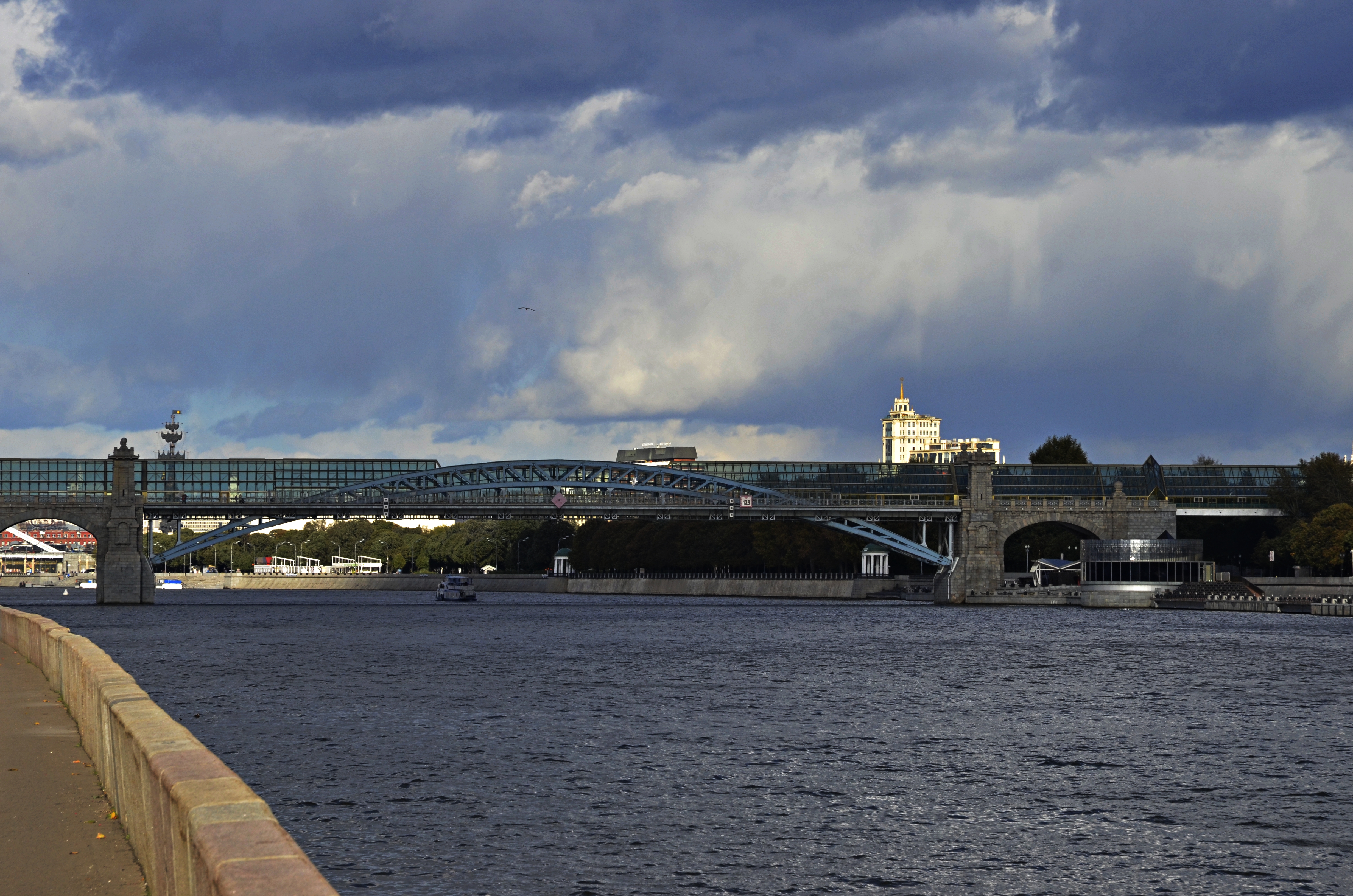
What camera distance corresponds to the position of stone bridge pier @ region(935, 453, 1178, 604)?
12350 cm

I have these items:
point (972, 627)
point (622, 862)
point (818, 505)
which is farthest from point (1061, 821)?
point (818, 505)

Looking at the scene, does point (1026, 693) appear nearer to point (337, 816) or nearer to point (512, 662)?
point (512, 662)

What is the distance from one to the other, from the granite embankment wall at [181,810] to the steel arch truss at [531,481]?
104 metres

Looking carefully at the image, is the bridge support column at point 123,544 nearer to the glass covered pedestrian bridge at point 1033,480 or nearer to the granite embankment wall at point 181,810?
the glass covered pedestrian bridge at point 1033,480

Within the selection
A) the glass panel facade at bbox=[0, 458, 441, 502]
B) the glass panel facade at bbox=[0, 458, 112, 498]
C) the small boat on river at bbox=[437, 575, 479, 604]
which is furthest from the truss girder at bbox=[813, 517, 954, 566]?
the glass panel facade at bbox=[0, 458, 112, 498]

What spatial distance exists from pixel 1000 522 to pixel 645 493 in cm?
2896

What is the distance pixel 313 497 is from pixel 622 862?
10623 cm

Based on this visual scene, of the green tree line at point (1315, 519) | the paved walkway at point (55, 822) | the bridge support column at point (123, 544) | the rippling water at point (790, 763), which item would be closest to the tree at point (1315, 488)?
the green tree line at point (1315, 519)

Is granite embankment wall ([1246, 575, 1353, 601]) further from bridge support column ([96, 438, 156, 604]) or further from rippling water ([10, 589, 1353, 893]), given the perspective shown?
bridge support column ([96, 438, 156, 604])

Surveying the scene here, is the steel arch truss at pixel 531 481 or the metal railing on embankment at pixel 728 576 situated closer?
the steel arch truss at pixel 531 481

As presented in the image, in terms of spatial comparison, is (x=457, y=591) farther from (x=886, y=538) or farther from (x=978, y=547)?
(x=978, y=547)

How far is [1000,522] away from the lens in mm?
124062

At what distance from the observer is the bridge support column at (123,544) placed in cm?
11456

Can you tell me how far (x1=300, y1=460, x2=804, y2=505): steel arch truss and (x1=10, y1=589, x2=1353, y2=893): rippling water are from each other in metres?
55.5
